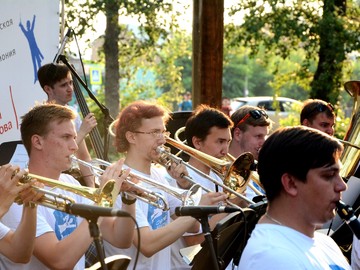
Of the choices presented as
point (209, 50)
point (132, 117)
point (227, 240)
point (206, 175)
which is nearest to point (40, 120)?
point (132, 117)

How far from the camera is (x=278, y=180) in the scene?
336 centimetres

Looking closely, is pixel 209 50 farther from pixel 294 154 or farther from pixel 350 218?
pixel 294 154

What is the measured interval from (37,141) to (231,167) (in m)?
1.67

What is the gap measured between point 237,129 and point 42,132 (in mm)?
2370

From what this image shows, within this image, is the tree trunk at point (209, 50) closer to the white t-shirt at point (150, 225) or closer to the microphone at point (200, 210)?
the white t-shirt at point (150, 225)

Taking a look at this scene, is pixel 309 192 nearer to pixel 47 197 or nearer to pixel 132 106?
pixel 47 197

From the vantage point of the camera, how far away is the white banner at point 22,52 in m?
6.90

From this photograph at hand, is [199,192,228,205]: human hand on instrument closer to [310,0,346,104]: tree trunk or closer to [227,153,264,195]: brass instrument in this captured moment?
[227,153,264,195]: brass instrument

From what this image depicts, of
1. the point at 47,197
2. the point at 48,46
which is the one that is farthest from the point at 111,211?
the point at 48,46

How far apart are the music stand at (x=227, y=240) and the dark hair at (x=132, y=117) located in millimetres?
1433

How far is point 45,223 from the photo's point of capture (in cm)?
454

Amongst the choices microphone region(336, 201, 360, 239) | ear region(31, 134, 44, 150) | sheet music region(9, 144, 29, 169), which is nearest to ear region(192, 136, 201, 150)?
sheet music region(9, 144, 29, 169)

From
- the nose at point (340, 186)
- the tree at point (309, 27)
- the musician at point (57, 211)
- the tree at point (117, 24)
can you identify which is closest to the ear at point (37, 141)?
the musician at point (57, 211)

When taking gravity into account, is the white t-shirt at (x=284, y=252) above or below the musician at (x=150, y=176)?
above
